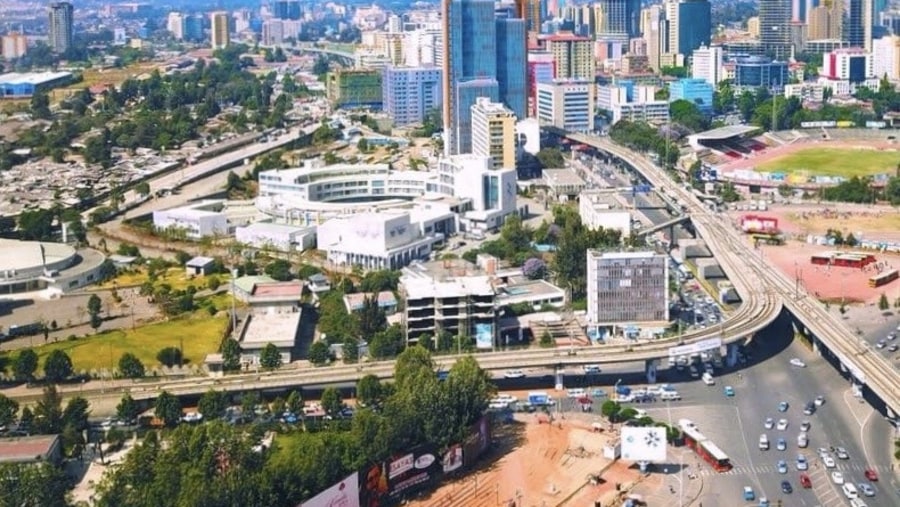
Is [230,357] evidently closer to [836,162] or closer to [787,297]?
[787,297]

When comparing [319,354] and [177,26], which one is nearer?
[319,354]

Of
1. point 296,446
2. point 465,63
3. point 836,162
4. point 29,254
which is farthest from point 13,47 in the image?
point 296,446

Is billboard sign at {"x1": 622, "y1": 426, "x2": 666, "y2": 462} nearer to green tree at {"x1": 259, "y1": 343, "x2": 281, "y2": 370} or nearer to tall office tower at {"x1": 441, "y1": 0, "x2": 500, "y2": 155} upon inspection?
green tree at {"x1": 259, "y1": 343, "x2": 281, "y2": 370}

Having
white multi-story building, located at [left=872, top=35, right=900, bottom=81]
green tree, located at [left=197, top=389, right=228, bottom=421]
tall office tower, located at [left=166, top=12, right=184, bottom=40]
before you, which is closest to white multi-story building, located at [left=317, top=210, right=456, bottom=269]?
green tree, located at [left=197, top=389, right=228, bottom=421]

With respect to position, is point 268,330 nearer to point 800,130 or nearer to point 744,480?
point 744,480

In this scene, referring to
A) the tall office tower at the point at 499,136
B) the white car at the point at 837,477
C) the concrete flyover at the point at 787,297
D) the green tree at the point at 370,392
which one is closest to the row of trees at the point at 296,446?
the green tree at the point at 370,392

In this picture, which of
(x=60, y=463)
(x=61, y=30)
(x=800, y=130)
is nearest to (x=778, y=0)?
(x=800, y=130)

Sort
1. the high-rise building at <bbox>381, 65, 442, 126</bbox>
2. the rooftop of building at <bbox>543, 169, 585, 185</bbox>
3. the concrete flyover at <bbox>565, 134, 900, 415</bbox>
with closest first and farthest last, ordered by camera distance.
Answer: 1. the concrete flyover at <bbox>565, 134, 900, 415</bbox>
2. the rooftop of building at <bbox>543, 169, 585, 185</bbox>
3. the high-rise building at <bbox>381, 65, 442, 126</bbox>
